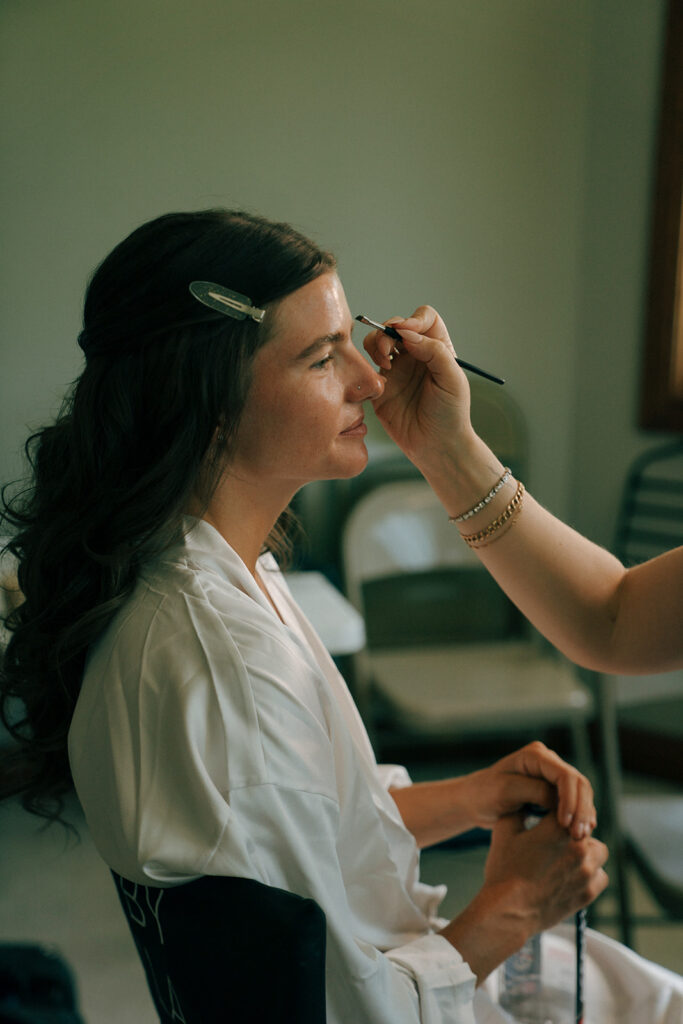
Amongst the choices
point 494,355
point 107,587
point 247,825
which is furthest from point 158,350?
point 494,355

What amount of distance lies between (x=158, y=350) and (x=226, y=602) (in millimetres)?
214

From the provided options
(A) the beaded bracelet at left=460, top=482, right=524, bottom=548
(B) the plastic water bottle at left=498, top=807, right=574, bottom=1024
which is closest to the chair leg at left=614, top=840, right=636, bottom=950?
(B) the plastic water bottle at left=498, top=807, right=574, bottom=1024

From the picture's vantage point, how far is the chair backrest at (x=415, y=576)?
1873 mm

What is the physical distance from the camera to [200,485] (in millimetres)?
775

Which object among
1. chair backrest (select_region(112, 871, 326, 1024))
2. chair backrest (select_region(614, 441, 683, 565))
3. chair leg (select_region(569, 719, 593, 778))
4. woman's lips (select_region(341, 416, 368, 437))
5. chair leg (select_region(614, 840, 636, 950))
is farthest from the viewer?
chair backrest (select_region(614, 441, 683, 565))

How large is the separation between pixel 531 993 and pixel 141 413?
0.74 metres

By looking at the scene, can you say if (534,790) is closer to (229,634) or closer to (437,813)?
(437,813)

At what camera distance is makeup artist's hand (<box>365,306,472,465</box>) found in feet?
2.78

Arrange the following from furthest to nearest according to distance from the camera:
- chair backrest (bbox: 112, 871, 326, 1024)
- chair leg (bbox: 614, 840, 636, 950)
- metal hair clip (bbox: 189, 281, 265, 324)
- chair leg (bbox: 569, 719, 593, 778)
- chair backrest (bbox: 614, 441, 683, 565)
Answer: chair backrest (bbox: 614, 441, 683, 565) < chair leg (bbox: 569, 719, 593, 778) < chair leg (bbox: 614, 840, 636, 950) < metal hair clip (bbox: 189, 281, 265, 324) < chair backrest (bbox: 112, 871, 326, 1024)

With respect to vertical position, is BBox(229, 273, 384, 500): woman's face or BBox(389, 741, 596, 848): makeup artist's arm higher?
BBox(229, 273, 384, 500): woman's face

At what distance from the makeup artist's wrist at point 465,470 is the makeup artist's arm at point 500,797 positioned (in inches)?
10.2

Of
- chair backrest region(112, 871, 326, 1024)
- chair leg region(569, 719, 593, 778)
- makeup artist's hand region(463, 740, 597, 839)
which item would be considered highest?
chair backrest region(112, 871, 326, 1024)

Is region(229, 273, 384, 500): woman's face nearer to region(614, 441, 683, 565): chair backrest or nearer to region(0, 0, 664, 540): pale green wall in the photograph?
region(0, 0, 664, 540): pale green wall

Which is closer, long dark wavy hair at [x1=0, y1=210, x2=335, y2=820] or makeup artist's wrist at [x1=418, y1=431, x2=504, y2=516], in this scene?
long dark wavy hair at [x1=0, y1=210, x2=335, y2=820]
